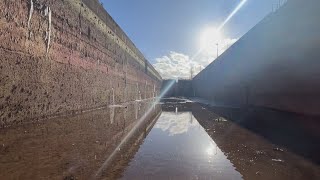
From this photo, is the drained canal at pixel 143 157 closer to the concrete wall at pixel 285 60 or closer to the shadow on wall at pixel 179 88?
the concrete wall at pixel 285 60

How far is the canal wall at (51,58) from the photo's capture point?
691 centimetres

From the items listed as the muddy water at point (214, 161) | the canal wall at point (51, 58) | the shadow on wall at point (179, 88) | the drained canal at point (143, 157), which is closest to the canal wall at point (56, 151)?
the drained canal at point (143, 157)

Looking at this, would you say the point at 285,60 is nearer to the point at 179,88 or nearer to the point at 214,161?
the point at 214,161

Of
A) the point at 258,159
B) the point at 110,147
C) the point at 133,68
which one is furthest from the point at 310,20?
the point at 133,68

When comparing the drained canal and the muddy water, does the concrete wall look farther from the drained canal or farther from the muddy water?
the muddy water

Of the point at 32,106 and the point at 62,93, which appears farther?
the point at 62,93

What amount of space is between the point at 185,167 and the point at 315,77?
28.0 ft

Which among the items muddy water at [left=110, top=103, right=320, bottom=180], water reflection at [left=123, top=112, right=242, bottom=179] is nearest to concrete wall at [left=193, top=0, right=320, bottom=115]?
muddy water at [left=110, top=103, right=320, bottom=180]

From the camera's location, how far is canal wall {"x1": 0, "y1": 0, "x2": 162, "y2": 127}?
6.91 metres

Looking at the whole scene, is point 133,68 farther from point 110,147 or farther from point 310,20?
point 110,147

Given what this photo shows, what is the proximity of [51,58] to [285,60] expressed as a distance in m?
9.11

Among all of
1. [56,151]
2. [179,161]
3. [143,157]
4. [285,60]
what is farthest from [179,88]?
[179,161]

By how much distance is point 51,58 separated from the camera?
30.9ft

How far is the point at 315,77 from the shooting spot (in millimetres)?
10797
